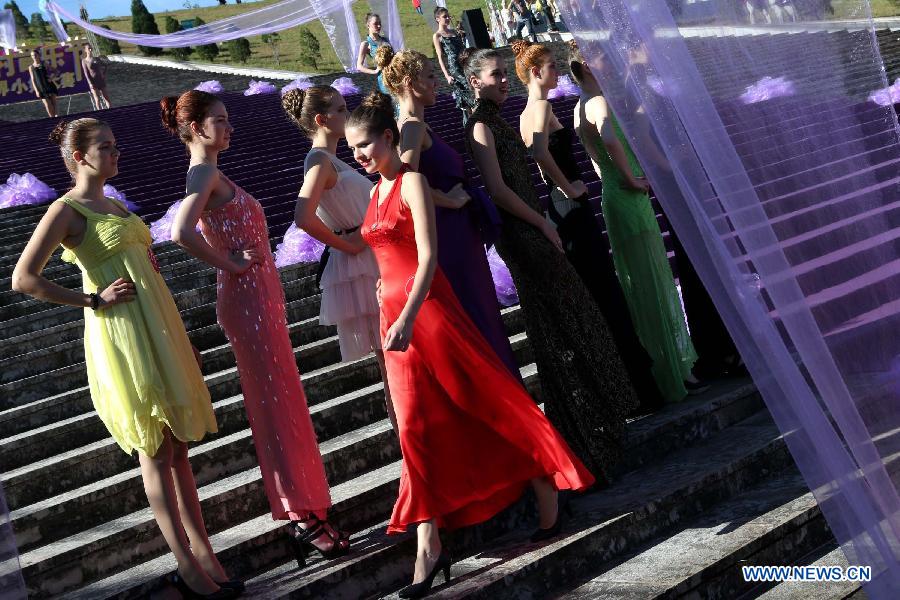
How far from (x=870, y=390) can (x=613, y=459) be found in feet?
7.67

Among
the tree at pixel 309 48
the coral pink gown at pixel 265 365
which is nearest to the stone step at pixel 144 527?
the coral pink gown at pixel 265 365

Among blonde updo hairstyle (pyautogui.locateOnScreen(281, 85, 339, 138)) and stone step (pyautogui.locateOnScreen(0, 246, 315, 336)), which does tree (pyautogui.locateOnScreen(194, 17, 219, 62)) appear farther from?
blonde updo hairstyle (pyautogui.locateOnScreen(281, 85, 339, 138))

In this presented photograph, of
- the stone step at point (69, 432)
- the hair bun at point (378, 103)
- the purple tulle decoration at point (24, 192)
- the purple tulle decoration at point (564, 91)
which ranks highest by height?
the purple tulle decoration at point (564, 91)

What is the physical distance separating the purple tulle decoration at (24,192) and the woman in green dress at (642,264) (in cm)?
637

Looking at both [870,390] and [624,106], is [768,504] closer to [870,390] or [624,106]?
[870,390]

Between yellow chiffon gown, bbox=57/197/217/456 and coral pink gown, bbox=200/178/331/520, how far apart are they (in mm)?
288

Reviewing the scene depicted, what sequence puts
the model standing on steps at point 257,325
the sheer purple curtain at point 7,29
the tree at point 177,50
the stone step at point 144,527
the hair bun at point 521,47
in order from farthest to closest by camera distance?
the tree at point 177,50
the sheer purple curtain at point 7,29
the hair bun at point 521,47
the model standing on steps at point 257,325
the stone step at point 144,527

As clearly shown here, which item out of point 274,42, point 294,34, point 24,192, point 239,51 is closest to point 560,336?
point 24,192

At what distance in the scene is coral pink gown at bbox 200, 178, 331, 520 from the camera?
4.53m

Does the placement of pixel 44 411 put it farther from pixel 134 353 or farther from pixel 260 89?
pixel 260 89

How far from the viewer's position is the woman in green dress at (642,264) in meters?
5.98

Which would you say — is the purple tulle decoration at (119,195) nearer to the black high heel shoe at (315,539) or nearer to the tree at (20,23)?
the black high heel shoe at (315,539)

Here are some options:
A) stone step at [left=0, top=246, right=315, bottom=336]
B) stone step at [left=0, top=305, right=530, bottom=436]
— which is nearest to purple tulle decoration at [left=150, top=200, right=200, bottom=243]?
stone step at [left=0, top=246, right=315, bottom=336]

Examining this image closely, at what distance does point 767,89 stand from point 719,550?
196 cm
